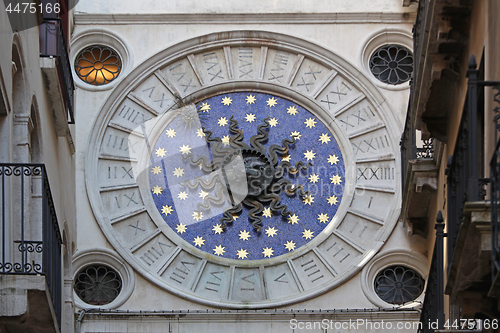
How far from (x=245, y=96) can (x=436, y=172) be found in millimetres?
4741

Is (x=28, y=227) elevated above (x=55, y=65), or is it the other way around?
(x=55, y=65)

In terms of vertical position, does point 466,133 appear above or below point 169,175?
below

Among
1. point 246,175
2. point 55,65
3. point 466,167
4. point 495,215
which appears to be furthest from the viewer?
point 246,175

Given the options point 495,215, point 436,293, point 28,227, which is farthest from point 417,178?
point 495,215

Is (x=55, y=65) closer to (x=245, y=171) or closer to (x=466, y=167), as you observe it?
(x=466, y=167)

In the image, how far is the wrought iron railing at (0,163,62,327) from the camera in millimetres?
8530

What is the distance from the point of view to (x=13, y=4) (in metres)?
9.61

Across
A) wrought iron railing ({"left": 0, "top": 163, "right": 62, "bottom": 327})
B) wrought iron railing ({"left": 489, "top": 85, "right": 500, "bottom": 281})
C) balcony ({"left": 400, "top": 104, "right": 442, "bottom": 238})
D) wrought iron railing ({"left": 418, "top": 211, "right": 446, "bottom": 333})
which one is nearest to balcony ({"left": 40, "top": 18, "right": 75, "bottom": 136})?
wrought iron railing ({"left": 0, "top": 163, "right": 62, "bottom": 327})

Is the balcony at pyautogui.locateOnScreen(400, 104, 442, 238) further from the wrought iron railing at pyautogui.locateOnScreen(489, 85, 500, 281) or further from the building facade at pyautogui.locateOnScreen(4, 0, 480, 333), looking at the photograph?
the wrought iron railing at pyautogui.locateOnScreen(489, 85, 500, 281)

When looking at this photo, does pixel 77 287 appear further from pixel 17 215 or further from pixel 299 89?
pixel 17 215

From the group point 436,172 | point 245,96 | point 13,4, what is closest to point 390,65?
point 245,96

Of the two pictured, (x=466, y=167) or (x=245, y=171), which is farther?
(x=245, y=171)

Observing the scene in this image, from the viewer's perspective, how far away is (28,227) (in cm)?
994

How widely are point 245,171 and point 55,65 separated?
5557 millimetres
